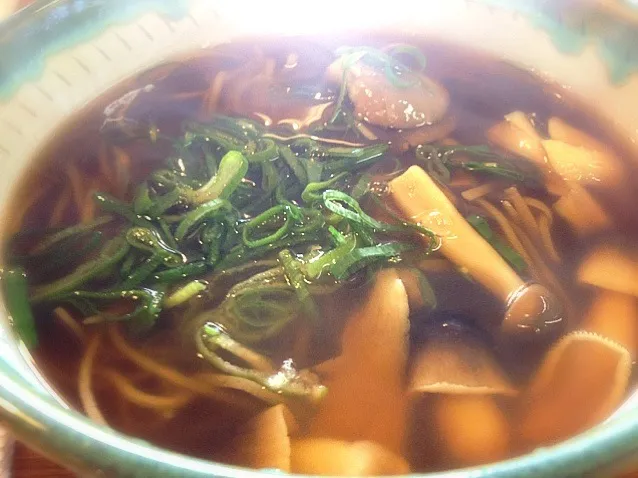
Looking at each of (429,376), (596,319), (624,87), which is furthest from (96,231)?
(624,87)

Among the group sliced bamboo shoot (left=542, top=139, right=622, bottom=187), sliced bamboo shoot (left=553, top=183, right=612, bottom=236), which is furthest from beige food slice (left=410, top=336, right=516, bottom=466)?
sliced bamboo shoot (left=542, top=139, right=622, bottom=187)

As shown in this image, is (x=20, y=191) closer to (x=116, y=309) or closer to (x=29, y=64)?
(x=29, y=64)

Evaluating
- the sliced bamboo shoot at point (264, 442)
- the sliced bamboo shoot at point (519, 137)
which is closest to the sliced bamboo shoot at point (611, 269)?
the sliced bamboo shoot at point (519, 137)

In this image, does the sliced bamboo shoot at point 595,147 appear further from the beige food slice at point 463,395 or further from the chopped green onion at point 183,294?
the chopped green onion at point 183,294

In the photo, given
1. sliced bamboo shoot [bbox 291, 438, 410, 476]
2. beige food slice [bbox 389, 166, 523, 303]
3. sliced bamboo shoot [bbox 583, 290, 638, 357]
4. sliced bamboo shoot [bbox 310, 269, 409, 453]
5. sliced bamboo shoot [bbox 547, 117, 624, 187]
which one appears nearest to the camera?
sliced bamboo shoot [bbox 291, 438, 410, 476]

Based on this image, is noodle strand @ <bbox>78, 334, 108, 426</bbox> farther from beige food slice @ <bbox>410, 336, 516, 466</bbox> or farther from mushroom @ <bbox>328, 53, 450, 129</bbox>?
mushroom @ <bbox>328, 53, 450, 129</bbox>
